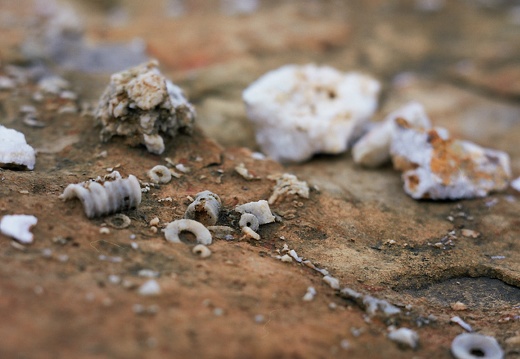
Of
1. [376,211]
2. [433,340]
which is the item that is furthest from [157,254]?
[376,211]

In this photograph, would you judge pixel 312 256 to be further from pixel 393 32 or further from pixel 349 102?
pixel 393 32

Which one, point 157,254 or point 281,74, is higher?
point 281,74

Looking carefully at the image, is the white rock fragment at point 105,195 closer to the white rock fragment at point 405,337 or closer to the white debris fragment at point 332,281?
the white debris fragment at point 332,281

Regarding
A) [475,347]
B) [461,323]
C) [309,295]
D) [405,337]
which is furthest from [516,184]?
[309,295]

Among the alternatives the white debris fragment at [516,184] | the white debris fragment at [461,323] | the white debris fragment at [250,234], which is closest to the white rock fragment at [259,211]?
the white debris fragment at [250,234]

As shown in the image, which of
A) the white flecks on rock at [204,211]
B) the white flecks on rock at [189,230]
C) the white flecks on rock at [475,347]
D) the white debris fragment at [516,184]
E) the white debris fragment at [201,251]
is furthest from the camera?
the white debris fragment at [516,184]

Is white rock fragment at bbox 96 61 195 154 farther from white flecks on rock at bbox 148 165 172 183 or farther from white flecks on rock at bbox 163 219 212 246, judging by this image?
white flecks on rock at bbox 163 219 212 246

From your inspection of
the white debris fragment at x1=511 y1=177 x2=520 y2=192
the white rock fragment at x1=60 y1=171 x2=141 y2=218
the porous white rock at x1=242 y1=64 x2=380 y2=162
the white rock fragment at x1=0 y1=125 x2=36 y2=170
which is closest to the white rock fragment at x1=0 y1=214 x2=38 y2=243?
the white rock fragment at x1=60 y1=171 x2=141 y2=218
